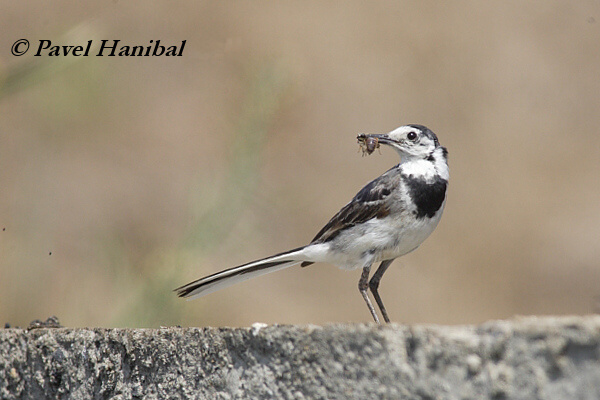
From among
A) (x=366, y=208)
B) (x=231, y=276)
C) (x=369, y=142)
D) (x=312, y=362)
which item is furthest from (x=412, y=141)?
(x=312, y=362)

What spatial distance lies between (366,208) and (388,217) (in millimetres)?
131

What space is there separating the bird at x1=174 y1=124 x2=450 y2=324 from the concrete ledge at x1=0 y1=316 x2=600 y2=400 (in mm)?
1242

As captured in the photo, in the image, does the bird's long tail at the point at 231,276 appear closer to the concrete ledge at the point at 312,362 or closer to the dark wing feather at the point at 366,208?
the dark wing feather at the point at 366,208

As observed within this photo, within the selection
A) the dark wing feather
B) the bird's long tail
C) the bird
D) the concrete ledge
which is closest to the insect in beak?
the bird

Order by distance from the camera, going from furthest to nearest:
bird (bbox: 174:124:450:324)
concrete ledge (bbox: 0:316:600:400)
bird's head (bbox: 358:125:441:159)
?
bird's head (bbox: 358:125:441:159)
bird (bbox: 174:124:450:324)
concrete ledge (bbox: 0:316:600:400)

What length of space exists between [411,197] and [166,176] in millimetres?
4552

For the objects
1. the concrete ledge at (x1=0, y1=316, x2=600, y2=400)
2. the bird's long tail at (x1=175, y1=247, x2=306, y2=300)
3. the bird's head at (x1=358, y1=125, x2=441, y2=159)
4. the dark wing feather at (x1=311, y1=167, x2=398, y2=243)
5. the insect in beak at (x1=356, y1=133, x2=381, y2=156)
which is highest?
the insect in beak at (x1=356, y1=133, x2=381, y2=156)

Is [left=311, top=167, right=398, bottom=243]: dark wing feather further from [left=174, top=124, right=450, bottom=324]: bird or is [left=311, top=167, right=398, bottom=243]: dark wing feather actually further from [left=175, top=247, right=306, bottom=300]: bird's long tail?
[left=175, top=247, right=306, bottom=300]: bird's long tail

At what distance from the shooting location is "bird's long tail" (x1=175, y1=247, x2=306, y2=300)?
3.40 metres

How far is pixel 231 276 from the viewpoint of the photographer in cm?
351

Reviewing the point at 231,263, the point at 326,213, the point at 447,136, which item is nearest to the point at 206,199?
the point at 231,263

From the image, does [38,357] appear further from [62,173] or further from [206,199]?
[62,173]

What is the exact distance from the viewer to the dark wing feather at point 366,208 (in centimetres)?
382

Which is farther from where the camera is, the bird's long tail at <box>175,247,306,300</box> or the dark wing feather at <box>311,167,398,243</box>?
the dark wing feather at <box>311,167,398,243</box>
